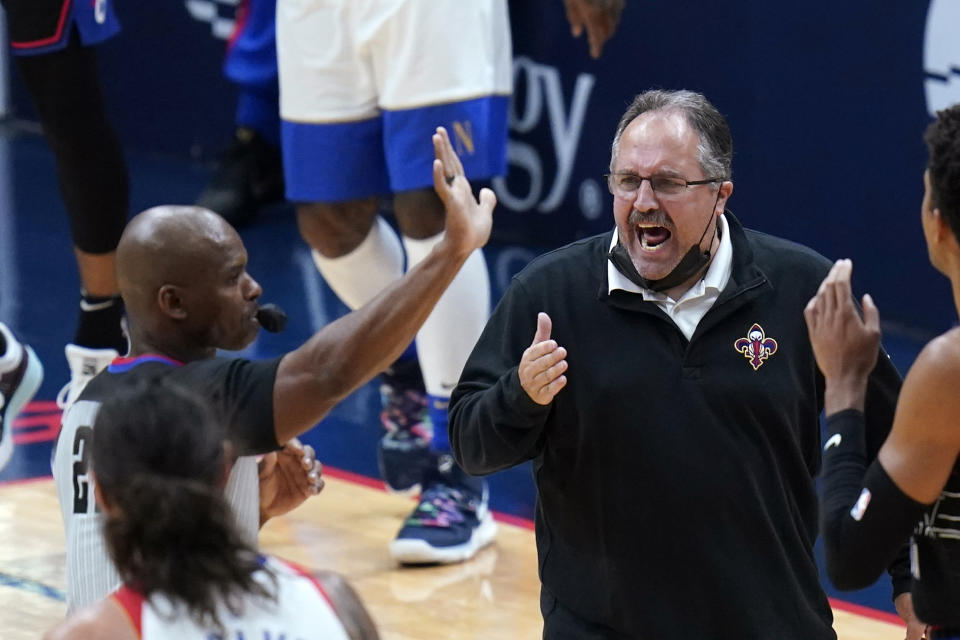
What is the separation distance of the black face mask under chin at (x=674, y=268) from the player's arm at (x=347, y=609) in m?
1.14

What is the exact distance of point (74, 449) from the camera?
9.87 ft

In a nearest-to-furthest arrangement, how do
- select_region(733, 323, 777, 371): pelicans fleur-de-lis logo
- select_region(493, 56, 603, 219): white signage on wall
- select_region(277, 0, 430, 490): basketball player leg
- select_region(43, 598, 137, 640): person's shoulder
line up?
select_region(43, 598, 137, 640): person's shoulder
select_region(733, 323, 777, 371): pelicans fleur-de-lis logo
select_region(277, 0, 430, 490): basketball player leg
select_region(493, 56, 603, 219): white signage on wall

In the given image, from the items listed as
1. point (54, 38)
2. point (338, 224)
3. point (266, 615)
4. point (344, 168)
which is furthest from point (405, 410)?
point (266, 615)

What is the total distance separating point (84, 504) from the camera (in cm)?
300

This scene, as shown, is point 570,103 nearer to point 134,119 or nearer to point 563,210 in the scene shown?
point 563,210

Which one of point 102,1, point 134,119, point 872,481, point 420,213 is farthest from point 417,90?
point 134,119

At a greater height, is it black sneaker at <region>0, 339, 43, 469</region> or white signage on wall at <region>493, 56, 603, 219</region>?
black sneaker at <region>0, 339, 43, 469</region>

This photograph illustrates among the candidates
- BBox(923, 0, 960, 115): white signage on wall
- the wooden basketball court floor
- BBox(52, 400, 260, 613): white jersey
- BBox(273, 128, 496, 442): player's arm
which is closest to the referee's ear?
BBox(52, 400, 260, 613): white jersey

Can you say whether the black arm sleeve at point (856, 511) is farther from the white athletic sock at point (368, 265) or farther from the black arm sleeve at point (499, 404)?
the white athletic sock at point (368, 265)

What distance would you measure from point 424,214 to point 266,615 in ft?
9.37

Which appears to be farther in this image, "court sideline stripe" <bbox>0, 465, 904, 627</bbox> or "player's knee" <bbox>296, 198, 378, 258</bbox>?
"player's knee" <bbox>296, 198, 378, 258</bbox>

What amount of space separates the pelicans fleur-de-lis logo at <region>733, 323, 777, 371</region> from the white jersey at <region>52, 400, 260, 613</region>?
932 millimetres

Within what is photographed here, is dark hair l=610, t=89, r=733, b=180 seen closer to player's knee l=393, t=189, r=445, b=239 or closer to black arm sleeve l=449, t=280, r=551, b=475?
black arm sleeve l=449, t=280, r=551, b=475

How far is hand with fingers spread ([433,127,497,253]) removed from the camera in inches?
122
